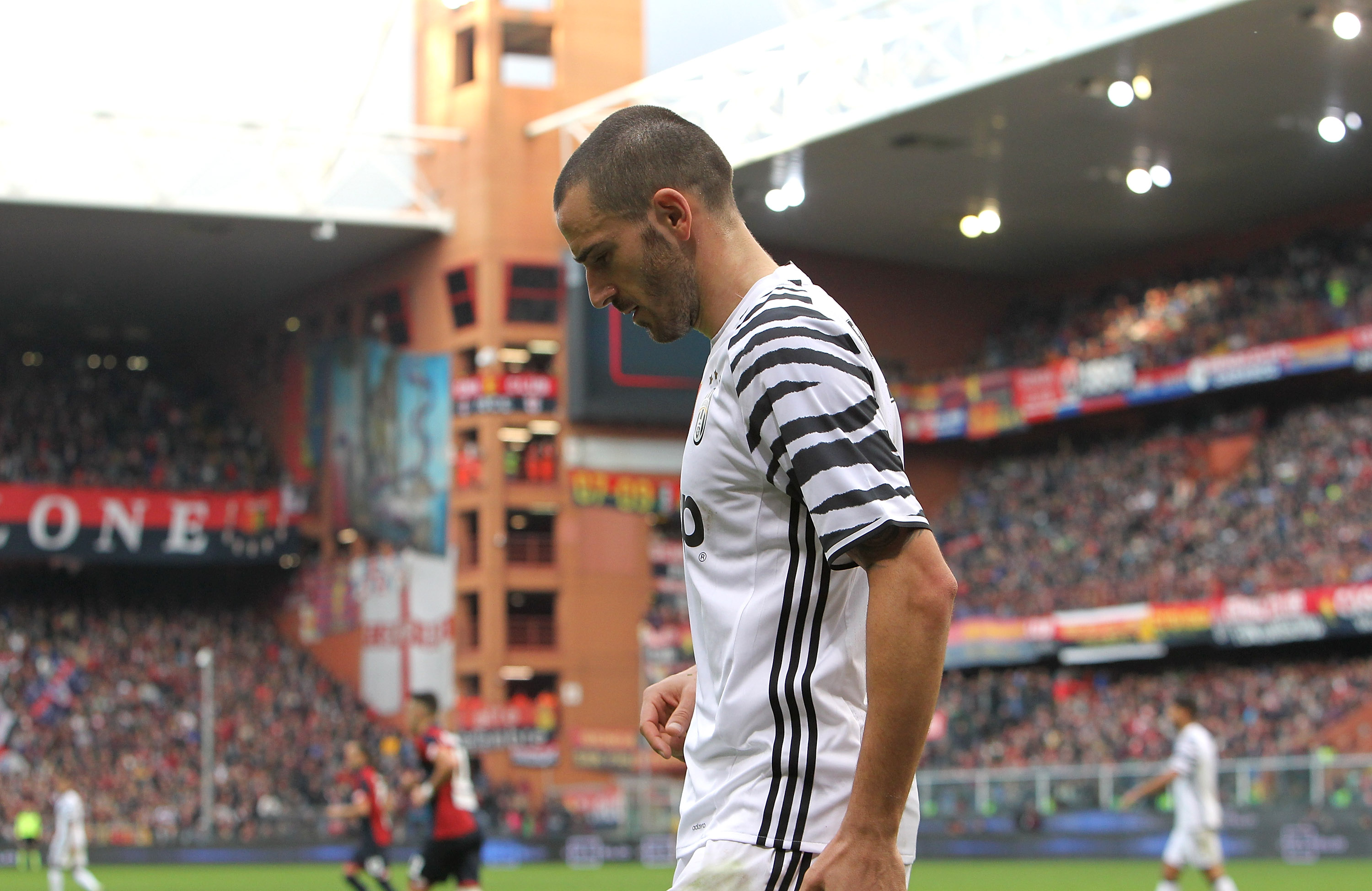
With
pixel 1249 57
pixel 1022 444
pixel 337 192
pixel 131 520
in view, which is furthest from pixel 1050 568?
pixel 131 520

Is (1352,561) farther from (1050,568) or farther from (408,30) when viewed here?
(408,30)

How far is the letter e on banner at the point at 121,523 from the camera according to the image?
48938 millimetres

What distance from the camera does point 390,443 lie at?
1836 inches

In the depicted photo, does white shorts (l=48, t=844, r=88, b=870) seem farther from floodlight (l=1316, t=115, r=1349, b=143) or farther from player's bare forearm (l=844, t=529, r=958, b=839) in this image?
player's bare forearm (l=844, t=529, r=958, b=839)

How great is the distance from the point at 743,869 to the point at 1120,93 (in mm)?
31687

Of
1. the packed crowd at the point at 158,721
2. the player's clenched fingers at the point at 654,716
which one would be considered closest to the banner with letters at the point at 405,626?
the packed crowd at the point at 158,721

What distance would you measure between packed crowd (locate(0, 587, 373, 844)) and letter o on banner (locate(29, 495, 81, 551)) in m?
1.94

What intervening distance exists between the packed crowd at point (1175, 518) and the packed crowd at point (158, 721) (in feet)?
51.9

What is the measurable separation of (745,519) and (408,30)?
43752mm

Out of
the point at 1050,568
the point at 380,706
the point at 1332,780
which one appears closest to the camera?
→ the point at 1332,780

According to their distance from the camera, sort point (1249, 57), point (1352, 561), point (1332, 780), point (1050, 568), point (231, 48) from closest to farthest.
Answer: point (1332, 780) < point (1249, 57) < point (1352, 561) < point (231, 48) < point (1050, 568)

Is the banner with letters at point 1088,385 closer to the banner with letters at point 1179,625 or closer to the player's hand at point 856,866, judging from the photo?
the banner with letters at point 1179,625

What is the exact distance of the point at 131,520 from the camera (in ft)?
162

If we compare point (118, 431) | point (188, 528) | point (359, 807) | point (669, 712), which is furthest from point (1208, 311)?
point (669, 712)
